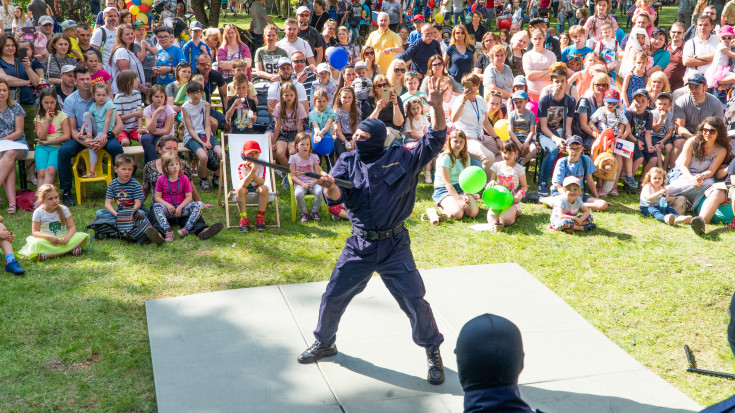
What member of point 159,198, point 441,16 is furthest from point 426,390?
point 441,16

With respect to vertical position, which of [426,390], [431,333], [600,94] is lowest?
[426,390]

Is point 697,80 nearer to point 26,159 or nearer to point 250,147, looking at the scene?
point 250,147

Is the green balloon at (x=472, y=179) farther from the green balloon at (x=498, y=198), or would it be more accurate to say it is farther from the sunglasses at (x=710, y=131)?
the sunglasses at (x=710, y=131)

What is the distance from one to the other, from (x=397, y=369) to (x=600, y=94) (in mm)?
5850

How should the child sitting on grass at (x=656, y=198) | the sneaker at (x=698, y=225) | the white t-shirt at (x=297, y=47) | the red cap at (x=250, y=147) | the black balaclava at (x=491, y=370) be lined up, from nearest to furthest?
the black balaclava at (x=491, y=370)
the sneaker at (x=698, y=225)
the red cap at (x=250, y=147)
the child sitting on grass at (x=656, y=198)
the white t-shirt at (x=297, y=47)

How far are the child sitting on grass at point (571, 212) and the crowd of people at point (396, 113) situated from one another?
2cm

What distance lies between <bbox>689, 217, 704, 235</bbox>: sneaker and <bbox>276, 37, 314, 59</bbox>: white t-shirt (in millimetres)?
5749

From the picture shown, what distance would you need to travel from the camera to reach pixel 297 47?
10492 millimetres

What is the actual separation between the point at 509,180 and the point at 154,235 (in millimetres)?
3957

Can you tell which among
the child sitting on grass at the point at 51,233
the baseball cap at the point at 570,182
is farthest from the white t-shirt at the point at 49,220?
the baseball cap at the point at 570,182

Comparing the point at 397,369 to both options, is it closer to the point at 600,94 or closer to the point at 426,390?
the point at 426,390

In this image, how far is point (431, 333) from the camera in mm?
4676

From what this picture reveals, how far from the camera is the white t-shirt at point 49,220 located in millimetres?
6762

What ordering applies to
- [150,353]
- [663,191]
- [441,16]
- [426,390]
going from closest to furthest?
[426,390]
[150,353]
[663,191]
[441,16]
